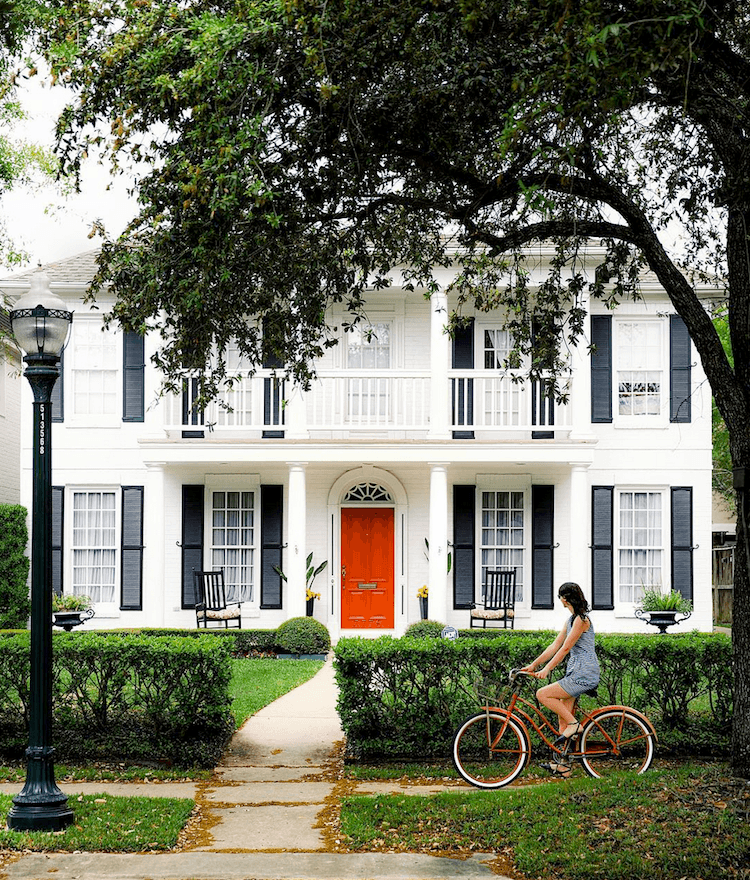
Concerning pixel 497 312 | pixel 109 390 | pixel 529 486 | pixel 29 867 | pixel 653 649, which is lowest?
pixel 29 867

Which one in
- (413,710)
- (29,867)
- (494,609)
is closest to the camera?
(29,867)

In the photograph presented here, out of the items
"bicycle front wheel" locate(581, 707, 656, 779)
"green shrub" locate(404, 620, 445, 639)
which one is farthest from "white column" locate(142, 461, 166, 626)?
"bicycle front wheel" locate(581, 707, 656, 779)

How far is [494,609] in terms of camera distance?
61.4 ft

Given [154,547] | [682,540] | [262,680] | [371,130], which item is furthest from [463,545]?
[371,130]

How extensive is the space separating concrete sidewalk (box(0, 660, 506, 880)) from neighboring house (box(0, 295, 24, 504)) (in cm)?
1239

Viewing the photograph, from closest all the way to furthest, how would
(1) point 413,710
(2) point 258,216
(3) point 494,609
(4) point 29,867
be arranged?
(4) point 29,867, (2) point 258,216, (1) point 413,710, (3) point 494,609

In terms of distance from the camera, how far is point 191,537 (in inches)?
761

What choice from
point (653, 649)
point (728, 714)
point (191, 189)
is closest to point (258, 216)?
point (191, 189)

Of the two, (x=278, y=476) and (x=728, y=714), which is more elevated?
(x=278, y=476)

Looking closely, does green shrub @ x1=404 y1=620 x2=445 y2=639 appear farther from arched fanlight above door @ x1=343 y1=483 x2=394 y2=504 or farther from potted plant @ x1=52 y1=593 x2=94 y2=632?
potted plant @ x1=52 y1=593 x2=94 y2=632

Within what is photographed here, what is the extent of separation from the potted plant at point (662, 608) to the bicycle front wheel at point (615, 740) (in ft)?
23.2

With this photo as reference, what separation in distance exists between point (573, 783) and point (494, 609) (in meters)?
10.9

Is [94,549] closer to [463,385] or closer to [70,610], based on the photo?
[70,610]

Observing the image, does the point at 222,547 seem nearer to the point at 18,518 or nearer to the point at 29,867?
the point at 18,518
